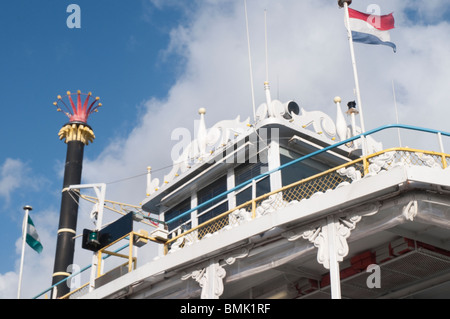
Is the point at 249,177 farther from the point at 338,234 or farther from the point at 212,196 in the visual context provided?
the point at 338,234

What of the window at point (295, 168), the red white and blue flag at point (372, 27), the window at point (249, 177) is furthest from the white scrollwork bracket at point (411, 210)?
the red white and blue flag at point (372, 27)

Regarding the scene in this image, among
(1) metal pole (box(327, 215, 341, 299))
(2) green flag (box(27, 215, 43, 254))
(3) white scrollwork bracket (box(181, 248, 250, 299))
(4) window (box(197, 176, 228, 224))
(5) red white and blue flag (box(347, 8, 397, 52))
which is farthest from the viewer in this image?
(2) green flag (box(27, 215, 43, 254))

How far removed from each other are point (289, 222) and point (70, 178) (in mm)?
17759

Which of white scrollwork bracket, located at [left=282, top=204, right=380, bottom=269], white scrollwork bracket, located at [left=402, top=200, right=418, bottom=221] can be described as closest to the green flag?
white scrollwork bracket, located at [left=282, top=204, right=380, bottom=269]

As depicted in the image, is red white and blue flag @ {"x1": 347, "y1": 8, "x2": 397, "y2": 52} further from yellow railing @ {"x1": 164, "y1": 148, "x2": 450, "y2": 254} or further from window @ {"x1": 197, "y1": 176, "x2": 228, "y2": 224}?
window @ {"x1": 197, "y1": 176, "x2": 228, "y2": 224}

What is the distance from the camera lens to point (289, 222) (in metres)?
13.8

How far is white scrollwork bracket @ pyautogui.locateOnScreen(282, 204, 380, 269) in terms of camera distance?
13031 millimetres

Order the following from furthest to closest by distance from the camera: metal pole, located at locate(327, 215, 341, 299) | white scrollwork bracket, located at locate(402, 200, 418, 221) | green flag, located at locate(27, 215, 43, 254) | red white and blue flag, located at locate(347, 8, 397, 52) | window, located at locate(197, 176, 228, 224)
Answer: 1. green flag, located at locate(27, 215, 43, 254)
2. window, located at locate(197, 176, 228, 224)
3. red white and blue flag, located at locate(347, 8, 397, 52)
4. metal pole, located at locate(327, 215, 341, 299)
5. white scrollwork bracket, located at locate(402, 200, 418, 221)

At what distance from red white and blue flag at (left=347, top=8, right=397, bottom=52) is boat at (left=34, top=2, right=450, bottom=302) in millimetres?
2450

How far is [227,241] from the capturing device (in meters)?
14.8

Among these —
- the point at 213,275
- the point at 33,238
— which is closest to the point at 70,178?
the point at 33,238

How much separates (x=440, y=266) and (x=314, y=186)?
329 centimetres

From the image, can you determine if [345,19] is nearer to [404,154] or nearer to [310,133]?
[310,133]

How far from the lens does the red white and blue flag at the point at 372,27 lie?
18562 mm
